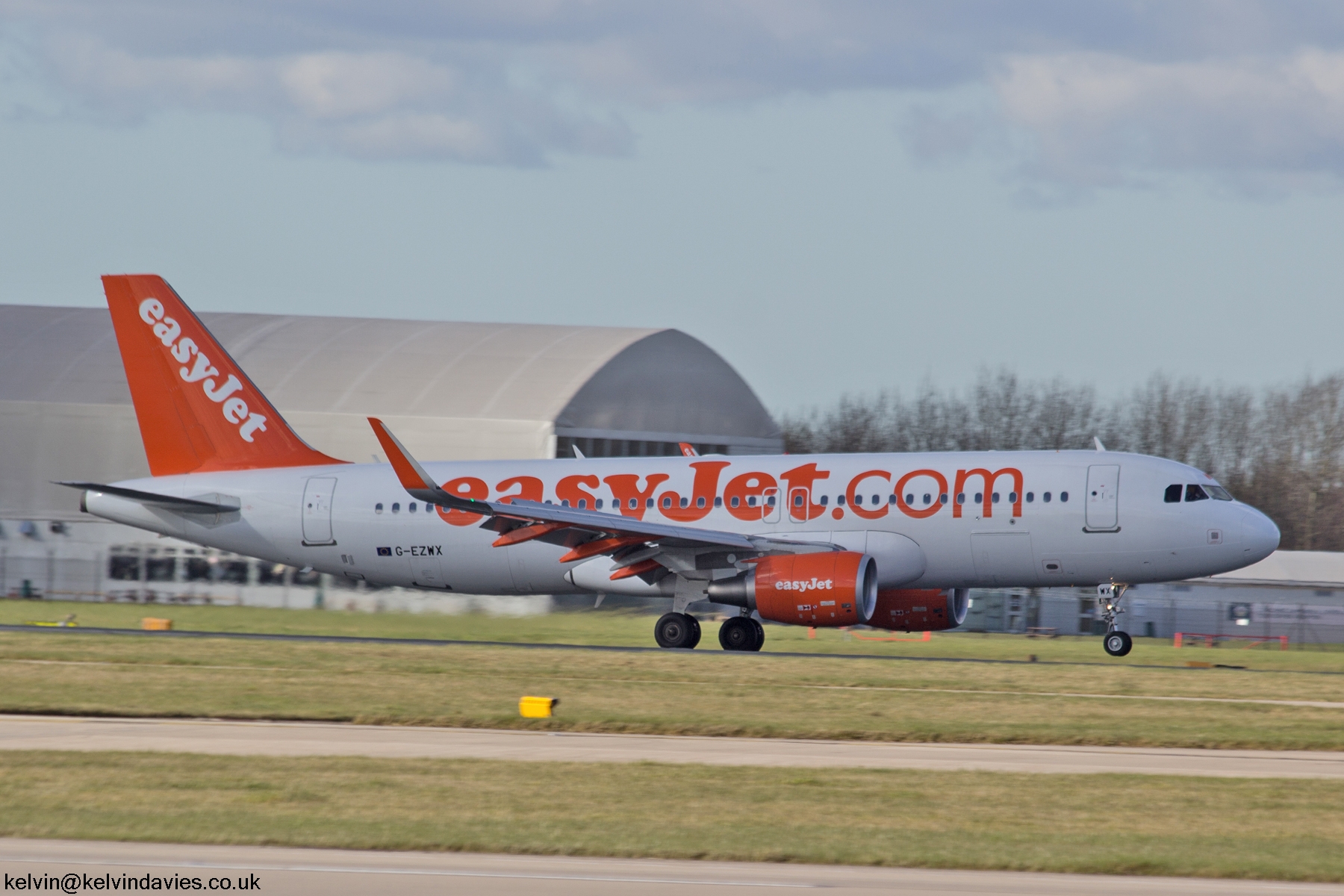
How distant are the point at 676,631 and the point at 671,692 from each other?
839cm

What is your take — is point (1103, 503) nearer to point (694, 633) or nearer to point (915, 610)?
point (915, 610)

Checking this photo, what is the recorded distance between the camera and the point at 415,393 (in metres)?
50.2

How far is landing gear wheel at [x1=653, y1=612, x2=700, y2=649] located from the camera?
3127cm

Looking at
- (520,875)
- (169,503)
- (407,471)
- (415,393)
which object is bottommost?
(520,875)

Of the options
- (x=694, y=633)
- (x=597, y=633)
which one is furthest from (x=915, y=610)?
(x=597, y=633)

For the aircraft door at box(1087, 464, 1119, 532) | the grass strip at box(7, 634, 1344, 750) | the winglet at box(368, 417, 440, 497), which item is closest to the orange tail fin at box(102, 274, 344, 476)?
the winglet at box(368, 417, 440, 497)

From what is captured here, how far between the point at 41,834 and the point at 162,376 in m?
24.4

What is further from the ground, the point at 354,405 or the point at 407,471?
the point at 354,405

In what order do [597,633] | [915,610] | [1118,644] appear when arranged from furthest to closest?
1. [597,633]
2. [915,610]
3. [1118,644]

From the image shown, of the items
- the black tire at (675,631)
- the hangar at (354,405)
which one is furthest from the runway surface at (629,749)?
the hangar at (354,405)

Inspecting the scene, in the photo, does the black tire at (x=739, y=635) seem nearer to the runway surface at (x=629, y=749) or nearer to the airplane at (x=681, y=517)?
the airplane at (x=681, y=517)

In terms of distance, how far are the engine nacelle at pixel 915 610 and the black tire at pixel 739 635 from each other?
8.12 ft

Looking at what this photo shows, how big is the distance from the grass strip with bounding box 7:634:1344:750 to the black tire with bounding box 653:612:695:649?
2.63 meters

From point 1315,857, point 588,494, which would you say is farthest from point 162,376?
point 1315,857
